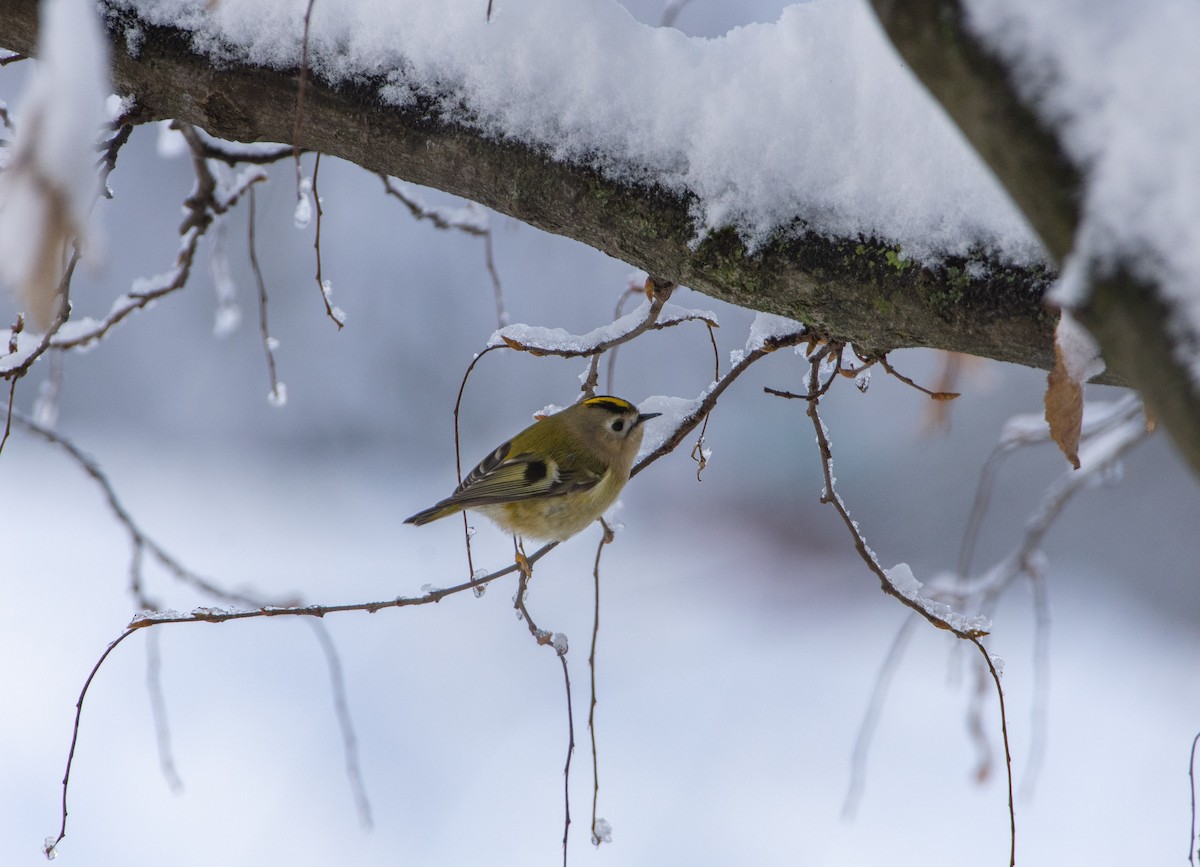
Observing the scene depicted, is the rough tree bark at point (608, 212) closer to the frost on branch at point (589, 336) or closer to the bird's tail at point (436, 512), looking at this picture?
the frost on branch at point (589, 336)

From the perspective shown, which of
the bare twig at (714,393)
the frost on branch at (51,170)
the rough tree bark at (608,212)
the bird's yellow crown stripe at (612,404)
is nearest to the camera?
the frost on branch at (51,170)

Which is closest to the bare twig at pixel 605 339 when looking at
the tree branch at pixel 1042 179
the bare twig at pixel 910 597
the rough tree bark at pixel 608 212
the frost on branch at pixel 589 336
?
the frost on branch at pixel 589 336

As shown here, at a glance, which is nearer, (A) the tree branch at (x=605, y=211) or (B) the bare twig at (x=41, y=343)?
(A) the tree branch at (x=605, y=211)

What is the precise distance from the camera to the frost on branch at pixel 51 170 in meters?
0.45

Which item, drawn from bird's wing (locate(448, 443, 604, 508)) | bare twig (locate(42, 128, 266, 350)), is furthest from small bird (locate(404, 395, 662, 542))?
bare twig (locate(42, 128, 266, 350))


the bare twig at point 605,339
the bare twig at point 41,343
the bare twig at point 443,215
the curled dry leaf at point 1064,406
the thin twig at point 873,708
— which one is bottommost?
the thin twig at point 873,708

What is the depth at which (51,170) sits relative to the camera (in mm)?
455

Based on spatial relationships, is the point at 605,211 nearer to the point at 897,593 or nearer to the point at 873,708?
the point at 897,593

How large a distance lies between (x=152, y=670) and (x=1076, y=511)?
4205 mm

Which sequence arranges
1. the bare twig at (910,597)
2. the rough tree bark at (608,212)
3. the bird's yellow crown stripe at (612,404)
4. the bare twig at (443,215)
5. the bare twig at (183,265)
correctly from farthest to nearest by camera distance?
the bird's yellow crown stripe at (612,404), the bare twig at (443,215), the bare twig at (183,265), the bare twig at (910,597), the rough tree bark at (608,212)

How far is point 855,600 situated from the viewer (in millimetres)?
4109

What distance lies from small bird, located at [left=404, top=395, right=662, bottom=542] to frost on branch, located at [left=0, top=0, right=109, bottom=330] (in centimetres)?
146

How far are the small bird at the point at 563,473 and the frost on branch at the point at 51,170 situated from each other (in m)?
1.46

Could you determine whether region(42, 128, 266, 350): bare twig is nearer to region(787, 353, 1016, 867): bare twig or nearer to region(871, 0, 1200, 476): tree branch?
region(787, 353, 1016, 867): bare twig
